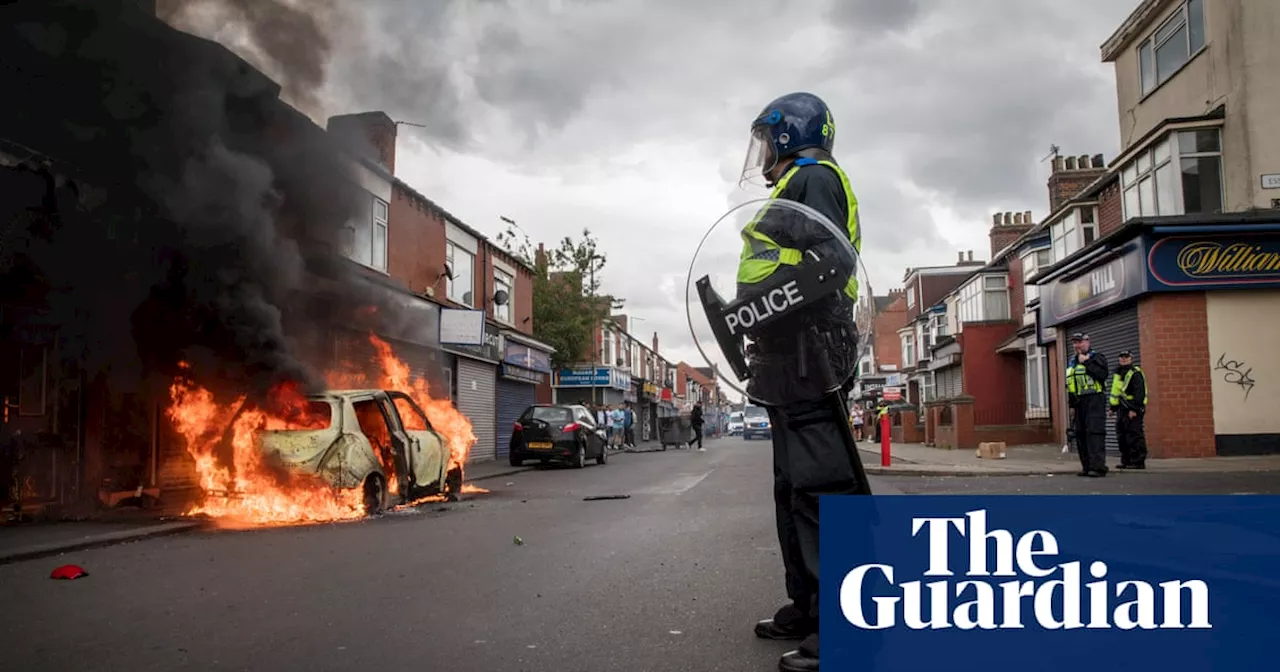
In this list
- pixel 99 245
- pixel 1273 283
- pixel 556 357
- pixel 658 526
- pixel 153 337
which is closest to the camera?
pixel 658 526

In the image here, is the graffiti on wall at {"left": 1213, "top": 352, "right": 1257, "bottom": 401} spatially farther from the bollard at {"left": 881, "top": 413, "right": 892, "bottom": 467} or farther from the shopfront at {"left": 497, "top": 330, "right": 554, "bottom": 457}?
the shopfront at {"left": 497, "top": 330, "right": 554, "bottom": 457}

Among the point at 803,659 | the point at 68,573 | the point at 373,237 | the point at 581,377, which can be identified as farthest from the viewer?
the point at 581,377

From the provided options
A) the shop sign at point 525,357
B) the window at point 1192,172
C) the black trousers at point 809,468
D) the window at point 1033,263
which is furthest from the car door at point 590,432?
the black trousers at point 809,468

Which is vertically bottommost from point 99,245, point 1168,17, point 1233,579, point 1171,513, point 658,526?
point 658,526

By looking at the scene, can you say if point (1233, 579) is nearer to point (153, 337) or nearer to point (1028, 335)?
point (153, 337)

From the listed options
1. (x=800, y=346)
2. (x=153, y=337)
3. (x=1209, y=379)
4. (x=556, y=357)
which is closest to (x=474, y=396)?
(x=556, y=357)

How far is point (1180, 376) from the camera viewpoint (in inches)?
652

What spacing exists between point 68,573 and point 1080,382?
1184cm

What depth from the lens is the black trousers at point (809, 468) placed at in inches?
130

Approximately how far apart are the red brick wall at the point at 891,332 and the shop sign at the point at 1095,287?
1858 inches

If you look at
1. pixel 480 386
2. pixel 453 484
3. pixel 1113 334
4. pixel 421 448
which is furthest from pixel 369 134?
pixel 1113 334

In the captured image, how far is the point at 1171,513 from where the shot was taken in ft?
8.15

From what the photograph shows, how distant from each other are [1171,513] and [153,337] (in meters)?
10.7

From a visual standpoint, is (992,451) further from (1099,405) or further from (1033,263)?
(1033,263)
